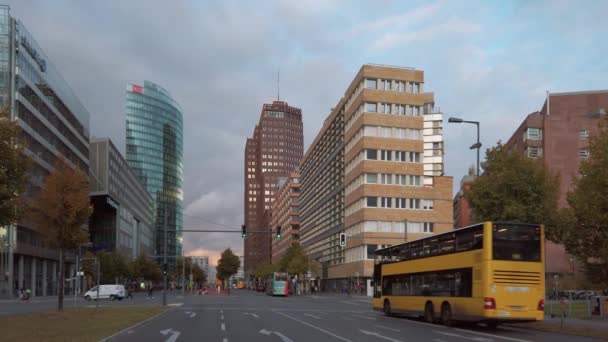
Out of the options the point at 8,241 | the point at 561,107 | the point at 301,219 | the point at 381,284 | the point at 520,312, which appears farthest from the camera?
the point at 301,219

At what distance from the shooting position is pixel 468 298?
2558 cm

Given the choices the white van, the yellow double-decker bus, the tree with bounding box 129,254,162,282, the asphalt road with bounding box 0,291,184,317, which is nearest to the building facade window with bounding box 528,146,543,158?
the asphalt road with bounding box 0,291,184,317

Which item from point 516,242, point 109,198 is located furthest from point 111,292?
point 516,242

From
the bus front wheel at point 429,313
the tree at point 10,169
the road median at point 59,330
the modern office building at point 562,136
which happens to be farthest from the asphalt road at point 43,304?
the modern office building at point 562,136

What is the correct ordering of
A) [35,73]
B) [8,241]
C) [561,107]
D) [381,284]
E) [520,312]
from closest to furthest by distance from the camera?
[520,312] < [381,284] < [8,241] < [35,73] < [561,107]

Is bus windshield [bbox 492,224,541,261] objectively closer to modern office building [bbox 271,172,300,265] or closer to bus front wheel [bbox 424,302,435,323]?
bus front wheel [bbox 424,302,435,323]

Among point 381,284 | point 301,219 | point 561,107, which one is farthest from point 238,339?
point 301,219

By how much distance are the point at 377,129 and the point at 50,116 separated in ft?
152

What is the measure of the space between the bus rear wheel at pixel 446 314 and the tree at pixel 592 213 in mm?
6209

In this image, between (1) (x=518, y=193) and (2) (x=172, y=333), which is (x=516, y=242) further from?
(2) (x=172, y=333)

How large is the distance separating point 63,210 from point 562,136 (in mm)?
77638

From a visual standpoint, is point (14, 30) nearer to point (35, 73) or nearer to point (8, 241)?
point (35, 73)

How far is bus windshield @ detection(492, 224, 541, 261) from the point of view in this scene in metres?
24.3

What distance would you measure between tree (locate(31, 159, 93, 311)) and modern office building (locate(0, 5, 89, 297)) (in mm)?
27181
